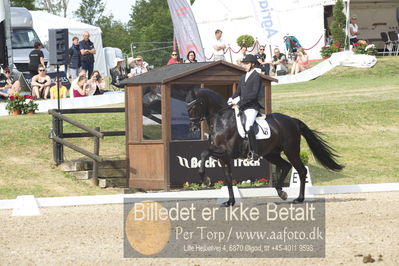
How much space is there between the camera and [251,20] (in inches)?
1631

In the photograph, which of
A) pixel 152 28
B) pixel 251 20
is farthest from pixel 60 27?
pixel 152 28

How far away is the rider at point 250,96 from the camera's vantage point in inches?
589

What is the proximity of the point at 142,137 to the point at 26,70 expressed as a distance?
51.1 ft

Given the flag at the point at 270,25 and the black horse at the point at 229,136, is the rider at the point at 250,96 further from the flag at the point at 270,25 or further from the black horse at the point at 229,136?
the flag at the point at 270,25

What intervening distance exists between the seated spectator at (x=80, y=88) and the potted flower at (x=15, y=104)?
2.76 metres

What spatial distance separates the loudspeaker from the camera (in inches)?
829

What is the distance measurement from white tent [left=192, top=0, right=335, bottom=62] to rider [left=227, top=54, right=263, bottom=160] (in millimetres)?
22104

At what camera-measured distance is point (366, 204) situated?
14898 millimetres

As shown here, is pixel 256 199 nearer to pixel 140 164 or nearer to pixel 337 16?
pixel 140 164

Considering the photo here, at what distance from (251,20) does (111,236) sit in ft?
100

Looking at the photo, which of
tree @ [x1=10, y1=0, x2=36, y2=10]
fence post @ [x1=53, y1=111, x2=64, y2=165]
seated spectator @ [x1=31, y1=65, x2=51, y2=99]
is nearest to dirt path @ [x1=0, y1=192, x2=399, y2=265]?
fence post @ [x1=53, y1=111, x2=64, y2=165]

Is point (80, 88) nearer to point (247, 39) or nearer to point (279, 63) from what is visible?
point (279, 63)

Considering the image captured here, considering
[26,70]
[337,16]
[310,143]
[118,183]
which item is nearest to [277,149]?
[310,143]

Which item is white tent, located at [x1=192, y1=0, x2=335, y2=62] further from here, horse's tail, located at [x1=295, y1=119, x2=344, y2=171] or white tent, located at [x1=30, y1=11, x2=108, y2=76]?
horse's tail, located at [x1=295, y1=119, x2=344, y2=171]
